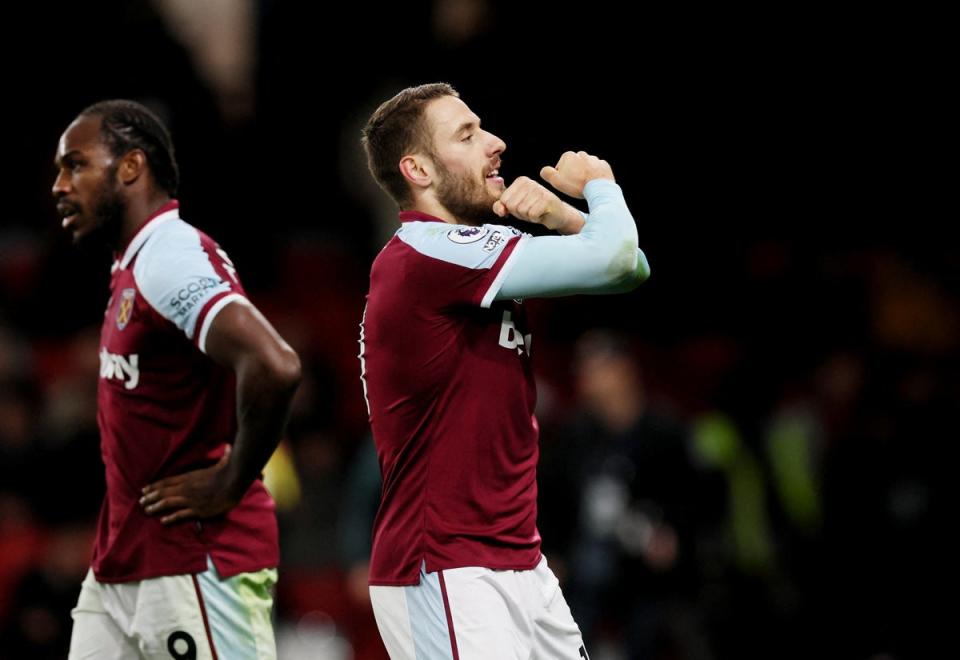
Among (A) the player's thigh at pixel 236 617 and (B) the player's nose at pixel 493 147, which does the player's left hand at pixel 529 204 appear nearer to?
(B) the player's nose at pixel 493 147

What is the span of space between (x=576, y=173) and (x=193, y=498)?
1.48m

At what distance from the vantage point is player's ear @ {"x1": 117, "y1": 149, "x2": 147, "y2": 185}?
4.41 meters

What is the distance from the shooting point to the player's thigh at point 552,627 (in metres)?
3.86

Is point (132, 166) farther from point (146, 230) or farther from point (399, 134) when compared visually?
point (399, 134)

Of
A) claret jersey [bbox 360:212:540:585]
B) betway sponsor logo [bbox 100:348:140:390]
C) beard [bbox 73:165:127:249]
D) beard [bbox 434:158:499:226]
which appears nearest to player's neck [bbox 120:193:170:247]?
beard [bbox 73:165:127:249]

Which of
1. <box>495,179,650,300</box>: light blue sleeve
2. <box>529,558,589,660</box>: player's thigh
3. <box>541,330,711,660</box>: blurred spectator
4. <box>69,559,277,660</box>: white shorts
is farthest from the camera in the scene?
<box>541,330,711,660</box>: blurred spectator

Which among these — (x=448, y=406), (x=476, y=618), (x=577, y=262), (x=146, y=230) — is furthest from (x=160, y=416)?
(x=577, y=262)

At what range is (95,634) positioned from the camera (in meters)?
4.26

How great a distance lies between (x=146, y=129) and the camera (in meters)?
4.49

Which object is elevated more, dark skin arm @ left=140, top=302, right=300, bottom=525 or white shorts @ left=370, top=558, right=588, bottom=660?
dark skin arm @ left=140, top=302, right=300, bottom=525

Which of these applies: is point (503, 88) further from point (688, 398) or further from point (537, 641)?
point (537, 641)

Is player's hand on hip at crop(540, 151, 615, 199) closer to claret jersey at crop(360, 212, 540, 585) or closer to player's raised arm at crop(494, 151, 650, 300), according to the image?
player's raised arm at crop(494, 151, 650, 300)

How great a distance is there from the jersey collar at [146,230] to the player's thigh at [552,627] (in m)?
1.55

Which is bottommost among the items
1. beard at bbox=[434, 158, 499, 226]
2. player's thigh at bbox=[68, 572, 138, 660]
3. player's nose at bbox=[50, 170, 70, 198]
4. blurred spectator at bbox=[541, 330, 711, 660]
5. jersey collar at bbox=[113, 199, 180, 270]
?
blurred spectator at bbox=[541, 330, 711, 660]
